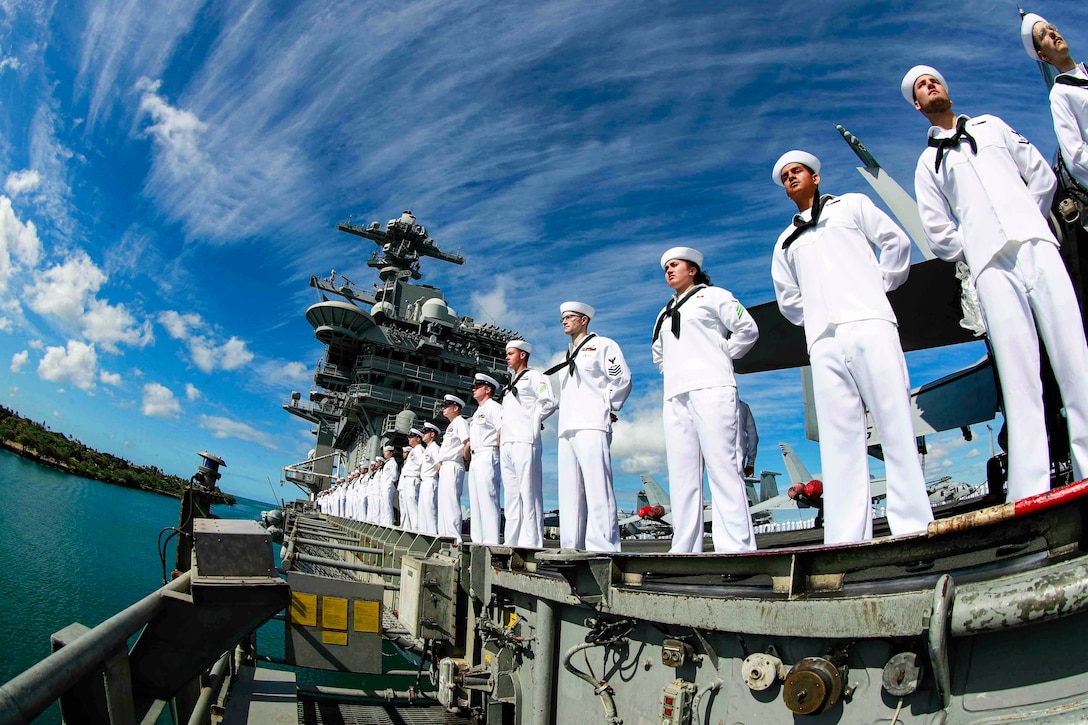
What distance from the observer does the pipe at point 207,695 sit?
3627 mm

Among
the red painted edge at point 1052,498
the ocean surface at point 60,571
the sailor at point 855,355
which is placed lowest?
the ocean surface at point 60,571

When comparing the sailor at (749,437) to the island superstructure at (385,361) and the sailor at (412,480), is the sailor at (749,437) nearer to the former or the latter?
the sailor at (412,480)

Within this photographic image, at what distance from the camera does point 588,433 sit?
4391 millimetres

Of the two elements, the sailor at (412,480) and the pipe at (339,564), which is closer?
the pipe at (339,564)

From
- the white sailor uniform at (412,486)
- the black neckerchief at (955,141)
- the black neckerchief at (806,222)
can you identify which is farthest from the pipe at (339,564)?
the black neckerchief at (955,141)

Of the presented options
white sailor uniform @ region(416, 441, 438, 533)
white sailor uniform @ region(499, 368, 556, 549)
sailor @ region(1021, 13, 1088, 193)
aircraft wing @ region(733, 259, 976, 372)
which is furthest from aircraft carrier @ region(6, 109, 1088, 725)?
white sailor uniform @ region(416, 441, 438, 533)

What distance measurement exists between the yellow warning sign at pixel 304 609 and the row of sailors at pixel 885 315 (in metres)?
2.83

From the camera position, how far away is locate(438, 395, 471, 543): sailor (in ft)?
27.9

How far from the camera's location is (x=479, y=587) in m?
4.29

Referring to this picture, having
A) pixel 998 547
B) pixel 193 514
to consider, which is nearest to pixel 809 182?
pixel 998 547

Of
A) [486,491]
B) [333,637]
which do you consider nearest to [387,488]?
[486,491]

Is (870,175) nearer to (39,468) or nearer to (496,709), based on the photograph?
(496,709)

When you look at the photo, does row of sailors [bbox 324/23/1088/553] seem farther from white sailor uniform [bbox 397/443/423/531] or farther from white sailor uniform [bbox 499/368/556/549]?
white sailor uniform [bbox 397/443/423/531]

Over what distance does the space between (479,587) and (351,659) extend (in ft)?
4.16
